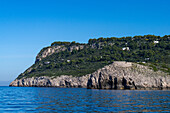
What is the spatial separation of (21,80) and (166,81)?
4775 inches

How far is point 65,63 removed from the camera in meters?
198

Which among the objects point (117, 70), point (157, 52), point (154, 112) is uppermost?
point (157, 52)

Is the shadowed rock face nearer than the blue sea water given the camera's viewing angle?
No

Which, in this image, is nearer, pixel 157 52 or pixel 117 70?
pixel 117 70

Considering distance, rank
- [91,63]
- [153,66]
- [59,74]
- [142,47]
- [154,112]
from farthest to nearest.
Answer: [142,47]
[91,63]
[59,74]
[153,66]
[154,112]

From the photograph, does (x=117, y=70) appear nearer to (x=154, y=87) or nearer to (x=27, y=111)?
(x=154, y=87)

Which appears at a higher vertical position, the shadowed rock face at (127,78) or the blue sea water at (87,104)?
the shadowed rock face at (127,78)

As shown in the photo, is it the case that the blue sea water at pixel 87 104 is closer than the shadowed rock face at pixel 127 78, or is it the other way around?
the blue sea water at pixel 87 104

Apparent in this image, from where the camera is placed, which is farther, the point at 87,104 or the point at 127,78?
the point at 127,78

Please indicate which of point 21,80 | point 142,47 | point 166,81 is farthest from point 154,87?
point 21,80

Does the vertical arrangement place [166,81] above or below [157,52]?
below

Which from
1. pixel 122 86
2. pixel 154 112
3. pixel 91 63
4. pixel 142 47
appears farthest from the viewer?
pixel 142 47

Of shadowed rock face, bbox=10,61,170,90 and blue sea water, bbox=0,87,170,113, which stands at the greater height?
shadowed rock face, bbox=10,61,170,90

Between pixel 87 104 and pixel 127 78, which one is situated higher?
pixel 127 78
